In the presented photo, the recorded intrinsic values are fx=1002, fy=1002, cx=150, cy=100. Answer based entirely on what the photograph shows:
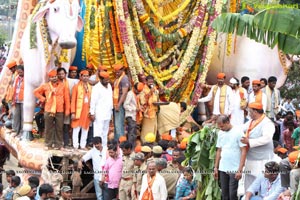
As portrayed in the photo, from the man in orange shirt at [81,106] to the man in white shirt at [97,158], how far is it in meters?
0.66

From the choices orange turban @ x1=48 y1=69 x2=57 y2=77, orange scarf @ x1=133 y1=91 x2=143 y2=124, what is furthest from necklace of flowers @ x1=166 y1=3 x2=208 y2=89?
orange turban @ x1=48 y1=69 x2=57 y2=77

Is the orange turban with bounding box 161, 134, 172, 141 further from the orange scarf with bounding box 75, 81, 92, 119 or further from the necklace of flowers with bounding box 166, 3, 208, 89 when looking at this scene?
the necklace of flowers with bounding box 166, 3, 208, 89

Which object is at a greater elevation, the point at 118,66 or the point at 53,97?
the point at 118,66

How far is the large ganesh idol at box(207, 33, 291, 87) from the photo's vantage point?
15954mm

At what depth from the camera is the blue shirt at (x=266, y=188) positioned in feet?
32.4

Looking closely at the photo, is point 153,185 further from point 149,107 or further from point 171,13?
point 171,13

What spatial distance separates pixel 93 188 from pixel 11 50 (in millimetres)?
3354

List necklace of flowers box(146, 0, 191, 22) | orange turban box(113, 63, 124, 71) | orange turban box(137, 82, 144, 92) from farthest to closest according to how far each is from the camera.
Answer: necklace of flowers box(146, 0, 191, 22), orange turban box(137, 82, 144, 92), orange turban box(113, 63, 124, 71)

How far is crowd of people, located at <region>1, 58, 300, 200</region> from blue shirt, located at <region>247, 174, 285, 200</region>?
1cm

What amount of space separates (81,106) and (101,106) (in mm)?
286

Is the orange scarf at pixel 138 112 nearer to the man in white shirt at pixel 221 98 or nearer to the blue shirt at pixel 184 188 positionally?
the man in white shirt at pixel 221 98

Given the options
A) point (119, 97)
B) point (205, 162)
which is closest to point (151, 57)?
point (119, 97)

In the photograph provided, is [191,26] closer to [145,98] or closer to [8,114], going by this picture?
[145,98]

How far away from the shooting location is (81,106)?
13.5 metres
